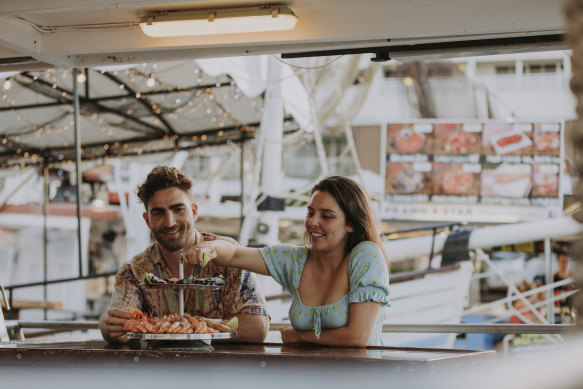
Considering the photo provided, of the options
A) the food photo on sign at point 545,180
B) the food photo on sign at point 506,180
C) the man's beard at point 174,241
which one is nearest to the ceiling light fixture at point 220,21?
the man's beard at point 174,241

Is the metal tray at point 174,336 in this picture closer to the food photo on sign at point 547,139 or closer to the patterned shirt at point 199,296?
the patterned shirt at point 199,296

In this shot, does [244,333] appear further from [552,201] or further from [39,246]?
[39,246]

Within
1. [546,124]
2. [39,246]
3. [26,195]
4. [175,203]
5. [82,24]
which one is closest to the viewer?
[175,203]

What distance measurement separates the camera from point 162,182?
3426mm

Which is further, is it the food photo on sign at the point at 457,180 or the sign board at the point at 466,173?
the food photo on sign at the point at 457,180

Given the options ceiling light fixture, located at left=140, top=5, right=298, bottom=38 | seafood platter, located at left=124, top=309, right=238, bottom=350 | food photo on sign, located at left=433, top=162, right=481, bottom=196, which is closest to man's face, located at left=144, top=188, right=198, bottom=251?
seafood platter, located at left=124, top=309, right=238, bottom=350

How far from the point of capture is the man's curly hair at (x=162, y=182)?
11.2 feet

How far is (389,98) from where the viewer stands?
20.6m

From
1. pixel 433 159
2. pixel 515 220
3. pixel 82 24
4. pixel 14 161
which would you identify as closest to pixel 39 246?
pixel 14 161

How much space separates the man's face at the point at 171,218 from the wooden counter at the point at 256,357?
25.7 inches

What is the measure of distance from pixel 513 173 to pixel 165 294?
34.1 feet

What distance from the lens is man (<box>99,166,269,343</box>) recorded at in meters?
3.38

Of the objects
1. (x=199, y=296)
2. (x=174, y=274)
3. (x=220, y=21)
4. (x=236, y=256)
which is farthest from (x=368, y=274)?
(x=220, y=21)

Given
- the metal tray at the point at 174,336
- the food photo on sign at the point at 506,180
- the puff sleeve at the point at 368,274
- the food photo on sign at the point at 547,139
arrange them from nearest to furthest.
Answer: the metal tray at the point at 174,336 < the puff sleeve at the point at 368,274 < the food photo on sign at the point at 547,139 < the food photo on sign at the point at 506,180
